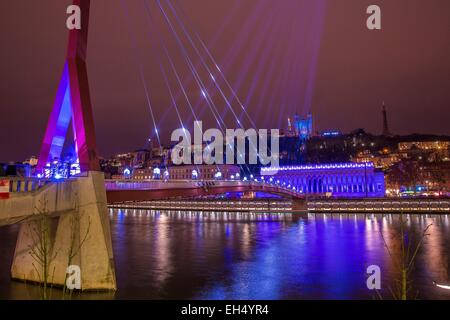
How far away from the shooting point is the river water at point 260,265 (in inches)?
649

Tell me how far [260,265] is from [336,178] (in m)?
85.0

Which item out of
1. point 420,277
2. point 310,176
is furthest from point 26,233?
point 310,176

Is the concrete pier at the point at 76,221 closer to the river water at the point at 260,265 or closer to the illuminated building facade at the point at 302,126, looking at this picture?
the river water at the point at 260,265

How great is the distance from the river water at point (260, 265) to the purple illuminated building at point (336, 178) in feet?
204

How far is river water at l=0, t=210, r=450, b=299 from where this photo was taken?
16484 millimetres

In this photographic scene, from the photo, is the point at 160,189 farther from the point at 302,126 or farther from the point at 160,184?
the point at 302,126

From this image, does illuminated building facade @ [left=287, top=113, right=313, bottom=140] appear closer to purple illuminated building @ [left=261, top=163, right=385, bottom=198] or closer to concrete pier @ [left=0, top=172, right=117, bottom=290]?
purple illuminated building @ [left=261, top=163, right=385, bottom=198]

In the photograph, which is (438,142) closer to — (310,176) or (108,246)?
(310,176)

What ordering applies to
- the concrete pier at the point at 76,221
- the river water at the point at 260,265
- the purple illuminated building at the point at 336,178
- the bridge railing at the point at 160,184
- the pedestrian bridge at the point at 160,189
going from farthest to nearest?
the purple illuminated building at the point at 336,178 → the bridge railing at the point at 160,184 → the pedestrian bridge at the point at 160,189 → the river water at the point at 260,265 → the concrete pier at the point at 76,221

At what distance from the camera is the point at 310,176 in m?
110

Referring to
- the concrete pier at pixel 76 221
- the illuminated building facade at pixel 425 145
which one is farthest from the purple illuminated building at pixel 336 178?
the concrete pier at pixel 76 221

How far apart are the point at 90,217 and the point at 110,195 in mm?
5764

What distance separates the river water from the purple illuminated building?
62.2m

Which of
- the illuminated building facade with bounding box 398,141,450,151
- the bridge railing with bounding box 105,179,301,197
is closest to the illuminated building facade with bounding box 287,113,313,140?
the illuminated building facade with bounding box 398,141,450,151
